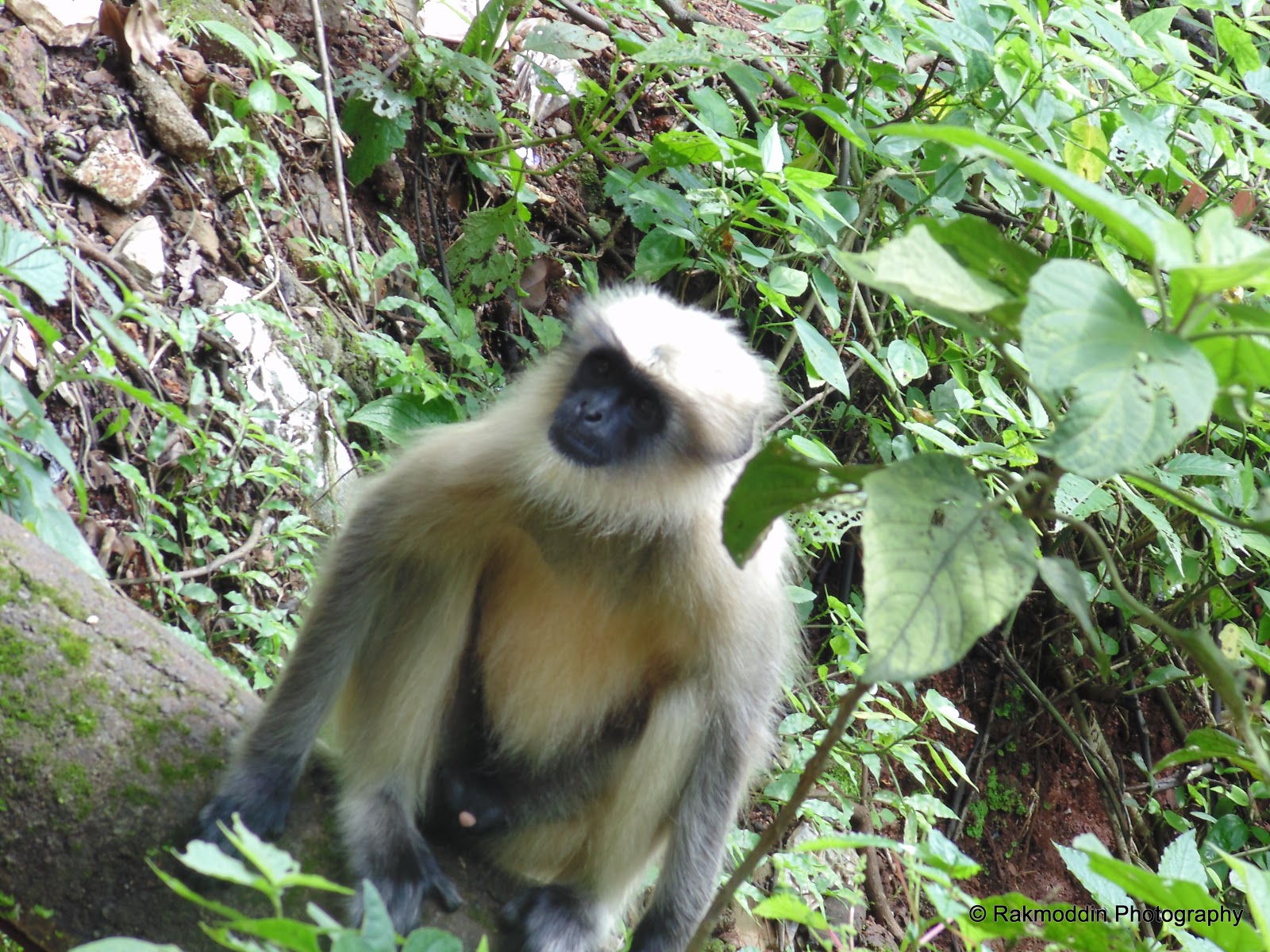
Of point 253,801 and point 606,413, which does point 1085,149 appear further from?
point 253,801

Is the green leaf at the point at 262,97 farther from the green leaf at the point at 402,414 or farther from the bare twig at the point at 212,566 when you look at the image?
the bare twig at the point at 212,566

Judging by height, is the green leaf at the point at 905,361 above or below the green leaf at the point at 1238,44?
below

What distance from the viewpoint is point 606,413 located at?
335 centimetres

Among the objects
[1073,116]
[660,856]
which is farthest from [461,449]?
[1073,116]

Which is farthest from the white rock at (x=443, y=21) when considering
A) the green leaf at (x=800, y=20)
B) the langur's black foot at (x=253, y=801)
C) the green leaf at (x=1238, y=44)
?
the langur's black foot at (x=253, y=801)

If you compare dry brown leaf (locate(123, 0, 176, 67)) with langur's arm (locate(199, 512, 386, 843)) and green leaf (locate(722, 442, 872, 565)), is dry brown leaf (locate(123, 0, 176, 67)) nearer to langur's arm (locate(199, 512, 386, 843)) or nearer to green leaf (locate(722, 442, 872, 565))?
langur's arm (locate(199, 512, 386, 843))

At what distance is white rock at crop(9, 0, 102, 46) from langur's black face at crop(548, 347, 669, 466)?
2.85 m

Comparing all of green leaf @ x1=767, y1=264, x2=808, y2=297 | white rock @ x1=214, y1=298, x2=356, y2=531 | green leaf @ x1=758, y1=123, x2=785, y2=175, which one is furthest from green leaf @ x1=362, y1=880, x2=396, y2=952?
green leaf @ x1=767, y1=264, x2=808, y2=297

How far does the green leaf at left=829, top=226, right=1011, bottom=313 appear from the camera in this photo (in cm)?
129

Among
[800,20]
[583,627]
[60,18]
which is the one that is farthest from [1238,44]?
[60,18]

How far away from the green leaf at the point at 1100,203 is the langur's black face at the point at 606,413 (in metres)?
2.08

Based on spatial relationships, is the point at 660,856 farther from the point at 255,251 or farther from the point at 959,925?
the point at 255,251

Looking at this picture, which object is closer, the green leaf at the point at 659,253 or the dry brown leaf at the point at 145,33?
the dry brown leaf at the point at 145,33

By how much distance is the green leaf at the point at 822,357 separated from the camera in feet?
14.8
